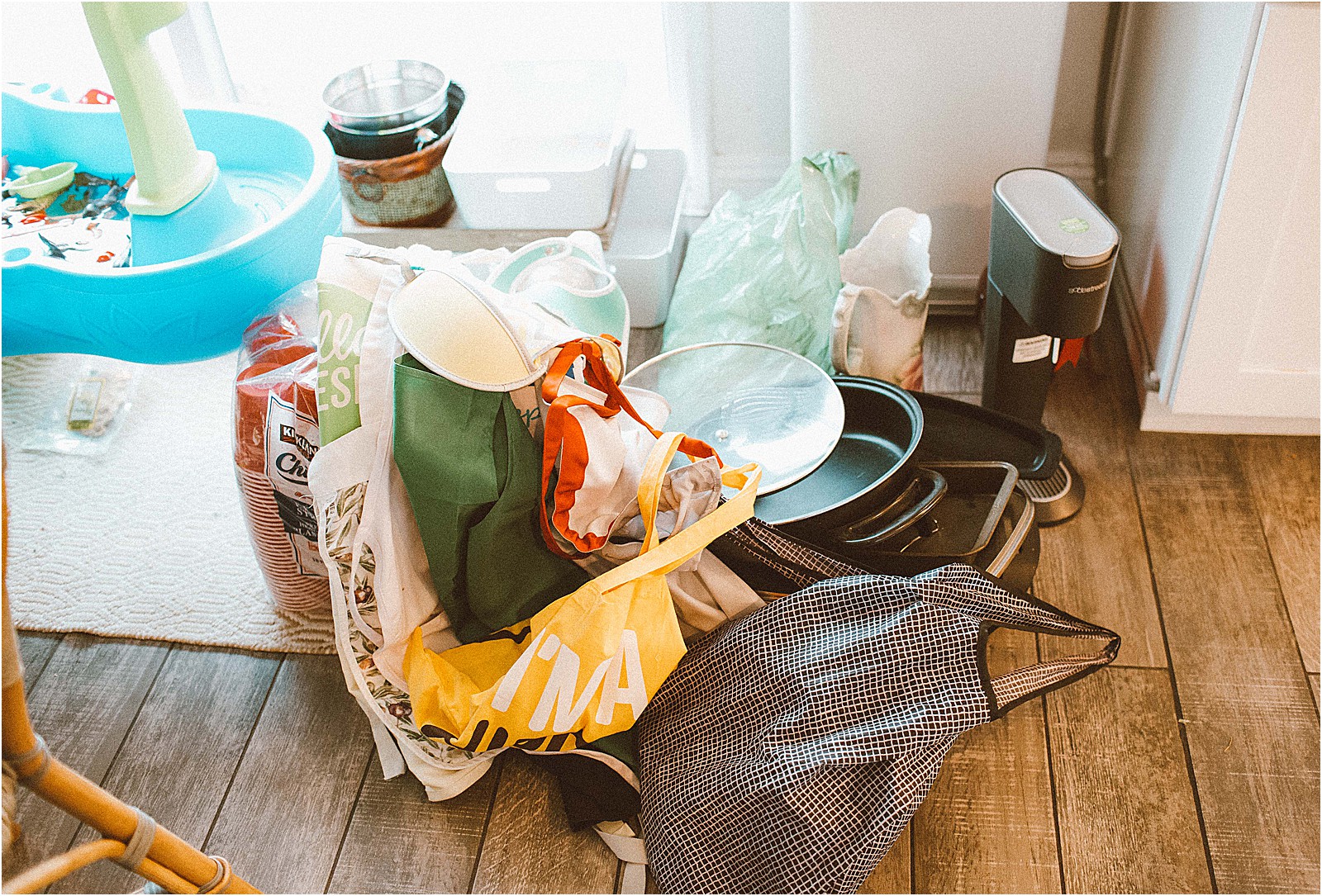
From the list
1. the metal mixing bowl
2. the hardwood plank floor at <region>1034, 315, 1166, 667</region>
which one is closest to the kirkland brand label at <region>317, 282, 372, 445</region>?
the metal mixing bowl

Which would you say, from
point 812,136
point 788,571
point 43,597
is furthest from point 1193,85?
point 43,597

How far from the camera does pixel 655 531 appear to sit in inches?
37.9

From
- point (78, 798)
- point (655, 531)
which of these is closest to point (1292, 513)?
point (655, 531)

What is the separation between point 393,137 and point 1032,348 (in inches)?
39.0

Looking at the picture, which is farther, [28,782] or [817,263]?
[817,263]

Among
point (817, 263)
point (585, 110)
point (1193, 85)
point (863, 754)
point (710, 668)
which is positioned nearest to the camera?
point (863, 754)

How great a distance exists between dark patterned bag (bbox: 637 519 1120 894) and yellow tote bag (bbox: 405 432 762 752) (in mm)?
68

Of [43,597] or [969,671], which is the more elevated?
[969,671]

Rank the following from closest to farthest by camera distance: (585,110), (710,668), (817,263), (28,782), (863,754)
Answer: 1. (28,782)
2. (863,754)
3. (710,668)
4. (817,263)
5. (585,110)

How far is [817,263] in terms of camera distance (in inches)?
55.8

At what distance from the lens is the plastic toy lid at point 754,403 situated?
3.88 ft

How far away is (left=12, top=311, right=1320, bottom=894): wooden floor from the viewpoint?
3.31ft

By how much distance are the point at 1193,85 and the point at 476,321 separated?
3.09 feet

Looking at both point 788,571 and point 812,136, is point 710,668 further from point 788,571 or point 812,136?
point 812,136
